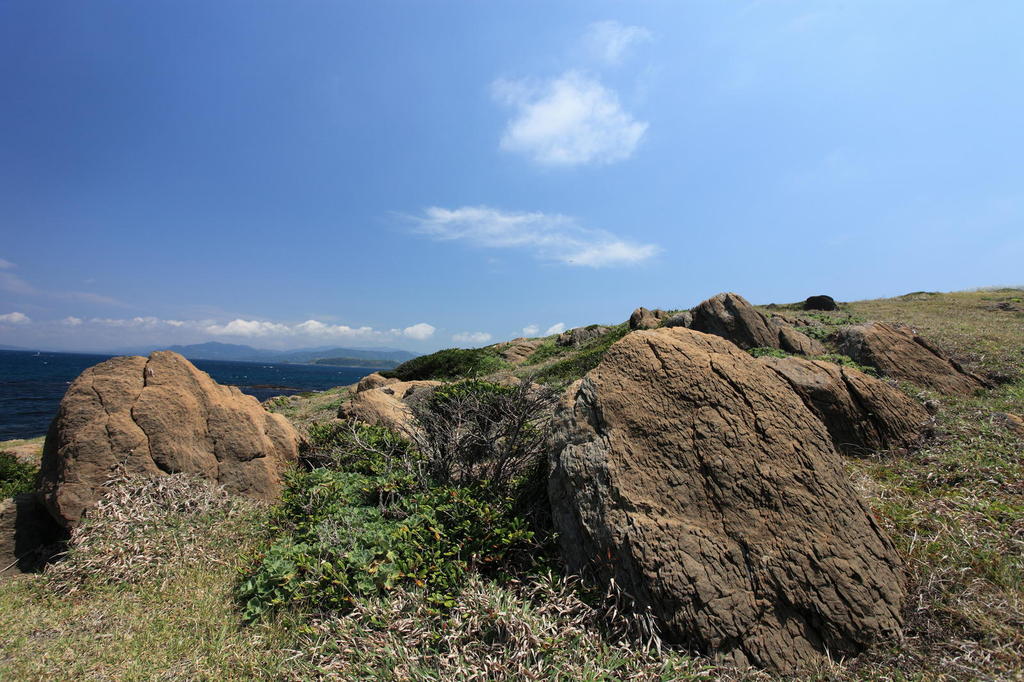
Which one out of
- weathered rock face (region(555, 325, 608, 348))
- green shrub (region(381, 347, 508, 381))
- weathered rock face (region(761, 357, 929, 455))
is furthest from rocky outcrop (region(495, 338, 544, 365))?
weathered rock face (region(761, 357, 929, 455))

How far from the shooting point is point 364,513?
244 inches

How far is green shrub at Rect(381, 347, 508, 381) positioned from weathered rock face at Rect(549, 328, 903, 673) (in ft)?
69.9

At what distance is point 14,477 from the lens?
948cm

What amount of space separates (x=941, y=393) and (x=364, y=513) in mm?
13142

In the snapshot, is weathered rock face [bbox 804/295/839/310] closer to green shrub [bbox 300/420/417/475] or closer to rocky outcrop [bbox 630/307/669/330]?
rocky outcrop [bbox 630/307/669/330]

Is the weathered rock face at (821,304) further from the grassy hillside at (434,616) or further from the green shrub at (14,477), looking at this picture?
the green shrub at (14,477)

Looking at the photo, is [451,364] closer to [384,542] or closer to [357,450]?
[357,450]

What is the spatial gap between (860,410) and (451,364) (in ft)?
77.1

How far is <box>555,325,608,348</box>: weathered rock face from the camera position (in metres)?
31.3

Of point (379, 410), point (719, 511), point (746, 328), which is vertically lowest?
point (719, 511)

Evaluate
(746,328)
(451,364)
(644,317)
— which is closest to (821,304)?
(644,317)

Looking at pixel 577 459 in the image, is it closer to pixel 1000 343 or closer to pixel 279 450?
pixel 279 450

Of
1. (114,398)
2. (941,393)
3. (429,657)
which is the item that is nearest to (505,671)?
(429,657)

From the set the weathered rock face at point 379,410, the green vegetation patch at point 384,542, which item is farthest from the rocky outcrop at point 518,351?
the green vegetation patch at point 384,542
